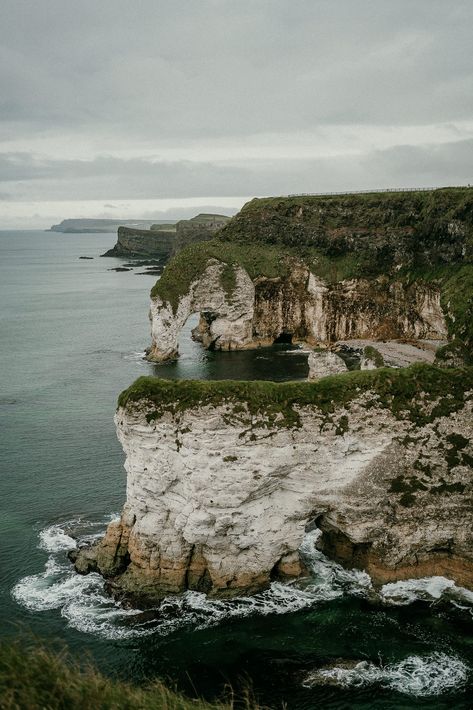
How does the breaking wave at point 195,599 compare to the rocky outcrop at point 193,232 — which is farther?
the rocky outcrop at point 193,232

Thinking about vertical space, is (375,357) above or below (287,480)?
above

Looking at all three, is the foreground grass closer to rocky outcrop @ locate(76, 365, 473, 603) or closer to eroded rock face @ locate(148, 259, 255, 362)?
rocky outcrop @ locate(76, 365, 473, 603)

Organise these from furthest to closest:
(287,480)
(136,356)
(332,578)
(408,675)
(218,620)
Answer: (136,356), (332,578), (287,480), (218,620), (408,675)

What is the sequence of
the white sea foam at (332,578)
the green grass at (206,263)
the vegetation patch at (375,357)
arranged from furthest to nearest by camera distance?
the green grass at (206,263) < the vegetation patch at (375,357) < the white sea foam at (332,578)

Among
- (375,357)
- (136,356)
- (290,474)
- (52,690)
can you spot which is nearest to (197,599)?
(290,474)

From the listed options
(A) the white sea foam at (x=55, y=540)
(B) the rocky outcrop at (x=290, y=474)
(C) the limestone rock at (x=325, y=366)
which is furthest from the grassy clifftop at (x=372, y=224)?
(A) the white sea foam at (x=55, y=540)

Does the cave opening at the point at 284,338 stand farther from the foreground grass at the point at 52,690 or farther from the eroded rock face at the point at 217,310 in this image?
the foreground grass at the point at 52,690

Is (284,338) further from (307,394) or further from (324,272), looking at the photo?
(307,394)
